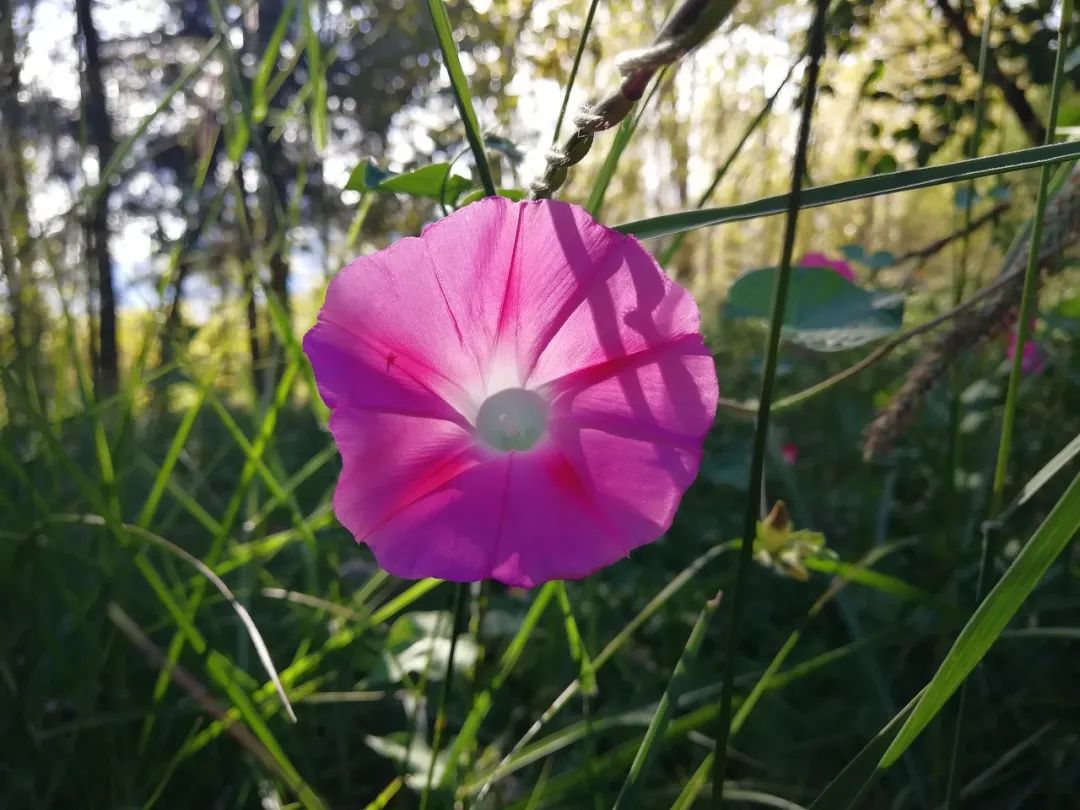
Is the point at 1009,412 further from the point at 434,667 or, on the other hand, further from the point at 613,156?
the point at 434,667

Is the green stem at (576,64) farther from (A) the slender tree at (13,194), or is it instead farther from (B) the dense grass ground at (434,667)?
(A) the slender tree at (13,194)

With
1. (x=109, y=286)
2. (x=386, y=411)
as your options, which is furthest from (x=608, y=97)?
(x=109, y=286)

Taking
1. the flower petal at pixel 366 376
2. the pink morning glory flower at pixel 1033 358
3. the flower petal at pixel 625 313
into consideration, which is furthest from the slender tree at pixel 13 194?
the pink morning glory flower at pixel 1033 358

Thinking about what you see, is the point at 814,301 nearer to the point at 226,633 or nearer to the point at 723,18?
the point at 723,18

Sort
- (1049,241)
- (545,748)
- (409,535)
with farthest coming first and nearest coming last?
1. (545,748)
2. (1049,241)
3. (409,535)

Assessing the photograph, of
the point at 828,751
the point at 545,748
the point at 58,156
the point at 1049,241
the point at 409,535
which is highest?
the point at 58,156

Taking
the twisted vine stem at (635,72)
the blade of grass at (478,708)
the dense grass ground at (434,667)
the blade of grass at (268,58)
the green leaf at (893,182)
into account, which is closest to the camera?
the twisted vine stem at (635,72)
